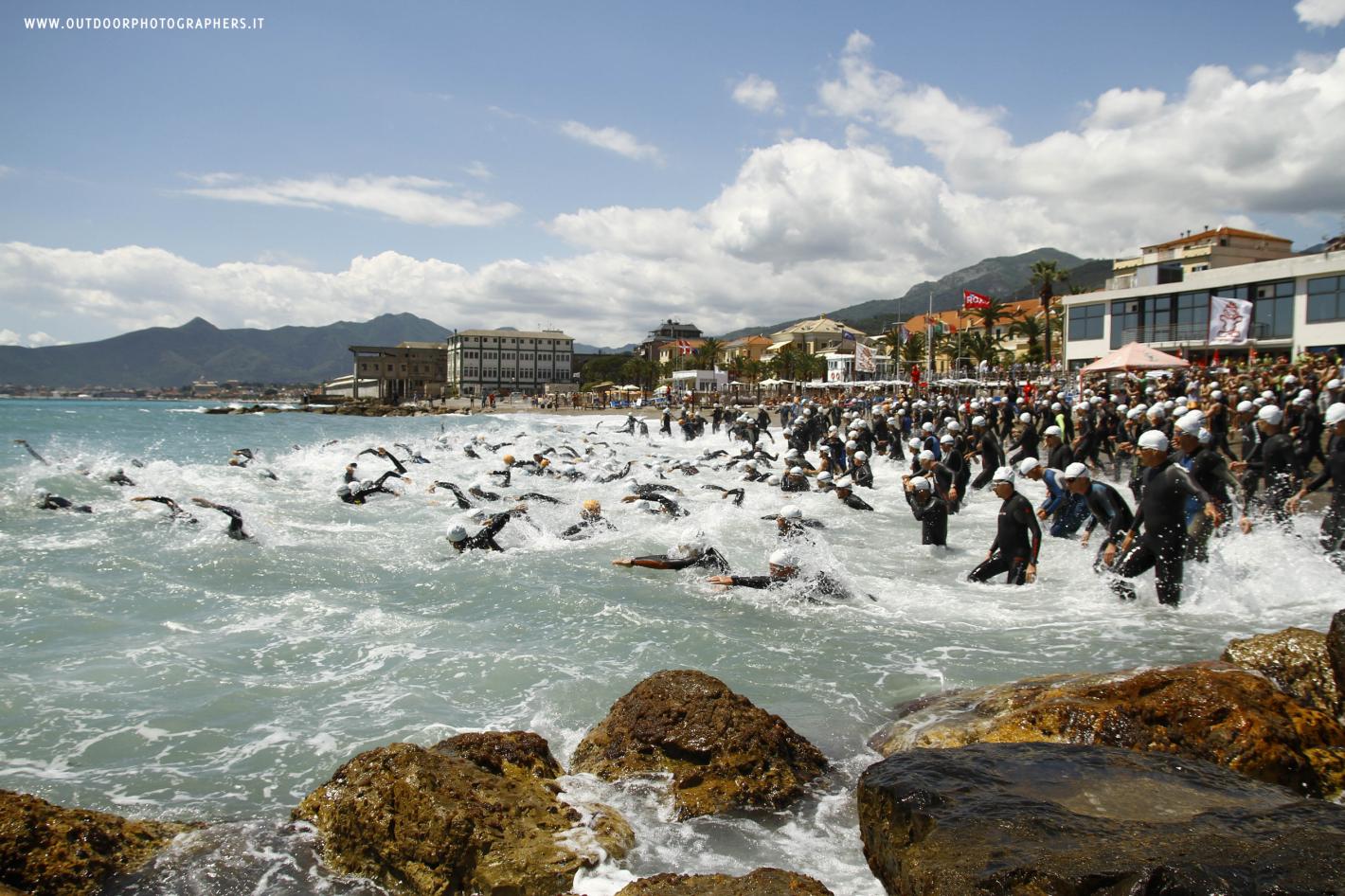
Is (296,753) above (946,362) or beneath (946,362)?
beneath

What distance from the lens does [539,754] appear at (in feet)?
16.2

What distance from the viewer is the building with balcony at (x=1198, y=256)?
41.8m

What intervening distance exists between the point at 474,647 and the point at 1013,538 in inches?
248

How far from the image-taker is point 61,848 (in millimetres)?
3643

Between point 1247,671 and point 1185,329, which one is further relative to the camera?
point 1185,329

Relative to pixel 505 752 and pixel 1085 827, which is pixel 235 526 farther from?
pixel 1085 827

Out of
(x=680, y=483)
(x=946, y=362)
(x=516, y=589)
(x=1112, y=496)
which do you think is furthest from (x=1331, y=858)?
(x=946, y=362)

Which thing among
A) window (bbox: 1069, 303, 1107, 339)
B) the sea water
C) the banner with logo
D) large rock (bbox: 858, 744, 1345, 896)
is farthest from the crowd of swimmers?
window (bbox: 1069, 303, 1107, 339)

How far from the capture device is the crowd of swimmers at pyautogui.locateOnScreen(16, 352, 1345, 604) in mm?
8250

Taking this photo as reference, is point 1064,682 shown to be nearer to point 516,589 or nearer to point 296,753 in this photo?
point 296,753

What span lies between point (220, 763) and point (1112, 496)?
9149 millimetres

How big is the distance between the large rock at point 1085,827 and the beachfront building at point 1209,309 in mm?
37043

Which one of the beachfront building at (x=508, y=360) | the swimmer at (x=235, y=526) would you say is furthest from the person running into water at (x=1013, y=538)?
the beachfront building at (x=508, y=360)

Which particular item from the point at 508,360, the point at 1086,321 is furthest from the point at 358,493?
the point at 508,360
